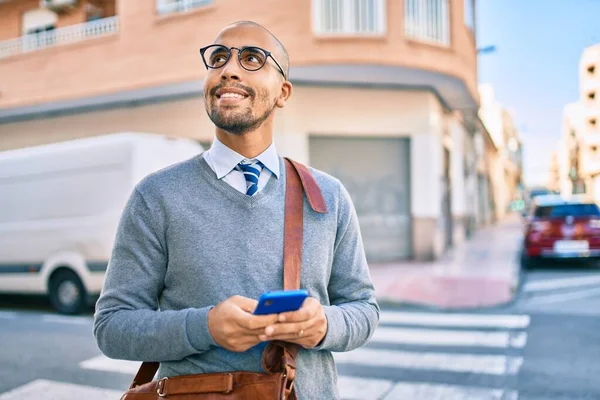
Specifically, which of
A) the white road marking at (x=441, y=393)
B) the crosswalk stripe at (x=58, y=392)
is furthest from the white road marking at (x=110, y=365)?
the white road marking at (x=441, y=393)

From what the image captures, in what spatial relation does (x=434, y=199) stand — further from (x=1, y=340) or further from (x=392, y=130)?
(x=1, y=340)

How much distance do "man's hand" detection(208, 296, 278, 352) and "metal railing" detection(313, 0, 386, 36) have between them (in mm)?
10687

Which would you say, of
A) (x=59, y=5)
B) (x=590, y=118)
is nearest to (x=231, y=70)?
(x=59, y=5)

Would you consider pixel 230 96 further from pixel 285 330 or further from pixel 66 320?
pixel 66 320

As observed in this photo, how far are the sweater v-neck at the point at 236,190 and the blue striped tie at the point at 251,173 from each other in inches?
0.9

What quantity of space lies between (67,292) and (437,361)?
213 inches

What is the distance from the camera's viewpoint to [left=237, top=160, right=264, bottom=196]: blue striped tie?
1551mm

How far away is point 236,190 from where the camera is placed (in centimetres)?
152

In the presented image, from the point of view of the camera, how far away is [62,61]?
13719mm

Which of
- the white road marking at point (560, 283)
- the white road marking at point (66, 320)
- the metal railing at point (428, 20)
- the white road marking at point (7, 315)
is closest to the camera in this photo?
the white road marking at point (66, 320)

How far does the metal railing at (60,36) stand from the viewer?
13.8m

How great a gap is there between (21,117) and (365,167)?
395 inches

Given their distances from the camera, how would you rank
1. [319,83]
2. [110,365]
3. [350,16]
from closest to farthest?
[110,365] → [350,16] → [319,83]

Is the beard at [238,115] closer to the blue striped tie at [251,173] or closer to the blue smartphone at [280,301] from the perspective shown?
the blue striped tie at [251,173]
